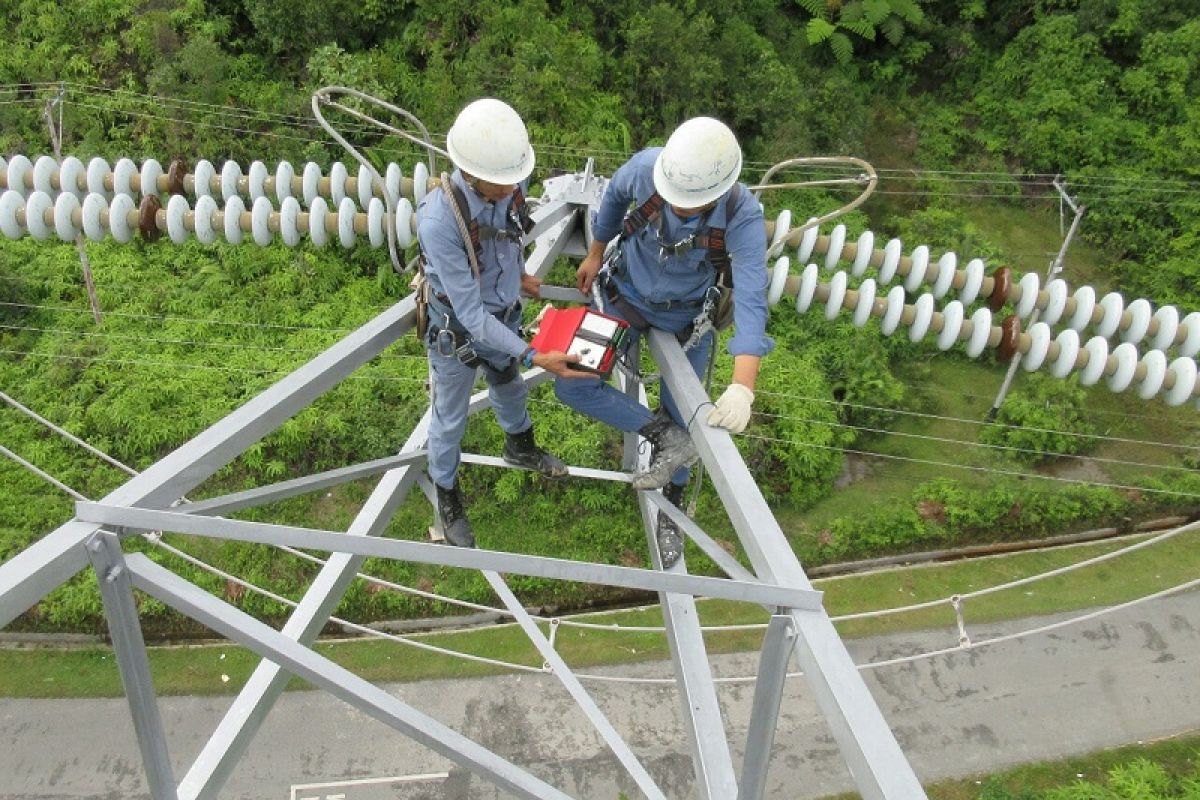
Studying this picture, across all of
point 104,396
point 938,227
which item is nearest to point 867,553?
point 938,227

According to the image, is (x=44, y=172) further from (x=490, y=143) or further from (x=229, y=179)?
(x=490, y=143)

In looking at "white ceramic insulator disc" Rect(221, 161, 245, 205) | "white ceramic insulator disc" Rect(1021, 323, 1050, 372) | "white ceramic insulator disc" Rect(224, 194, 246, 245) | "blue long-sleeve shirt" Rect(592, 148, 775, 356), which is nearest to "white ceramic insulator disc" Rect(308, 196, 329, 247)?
"white ceramic insulator disc" Rect(224, 194, 246, 245)

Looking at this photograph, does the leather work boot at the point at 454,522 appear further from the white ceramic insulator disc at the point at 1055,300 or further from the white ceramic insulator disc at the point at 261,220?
the white ceramic insulator disc at the point at 1055,300

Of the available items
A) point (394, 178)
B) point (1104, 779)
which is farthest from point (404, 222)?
point (1104, 779)

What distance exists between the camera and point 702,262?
4340 millimetres

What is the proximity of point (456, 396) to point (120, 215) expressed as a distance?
13.7ft

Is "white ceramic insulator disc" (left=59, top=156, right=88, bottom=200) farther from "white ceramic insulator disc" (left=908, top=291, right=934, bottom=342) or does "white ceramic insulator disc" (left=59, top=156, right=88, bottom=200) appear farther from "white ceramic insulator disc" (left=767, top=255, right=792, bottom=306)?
"white ceramic insulator disc" (left=908, top=291, right=934, bottom=342)

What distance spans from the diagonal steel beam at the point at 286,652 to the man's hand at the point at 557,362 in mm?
1807

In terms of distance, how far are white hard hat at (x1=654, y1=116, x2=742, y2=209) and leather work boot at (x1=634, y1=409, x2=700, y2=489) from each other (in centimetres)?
136

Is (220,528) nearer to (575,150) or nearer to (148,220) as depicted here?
(148,220)

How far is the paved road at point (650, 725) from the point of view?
759 cm

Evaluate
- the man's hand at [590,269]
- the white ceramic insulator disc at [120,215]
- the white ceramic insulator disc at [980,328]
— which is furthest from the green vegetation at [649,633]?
the man's hand at [590,269]

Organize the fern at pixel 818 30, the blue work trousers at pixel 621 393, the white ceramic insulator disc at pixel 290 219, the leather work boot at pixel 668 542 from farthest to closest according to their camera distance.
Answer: the fern at pixel 818 30 < the white ceramic insulator disc at pixel 290 219 < the leather work boot at pixel 668 542 < the blue work trousers at pixel 621 393

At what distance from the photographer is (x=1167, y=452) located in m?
11.0
